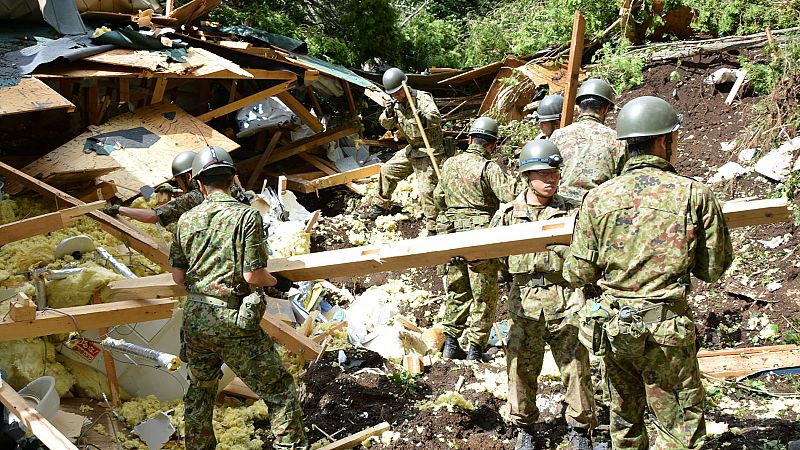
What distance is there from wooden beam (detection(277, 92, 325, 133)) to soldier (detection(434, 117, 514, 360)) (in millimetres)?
4534

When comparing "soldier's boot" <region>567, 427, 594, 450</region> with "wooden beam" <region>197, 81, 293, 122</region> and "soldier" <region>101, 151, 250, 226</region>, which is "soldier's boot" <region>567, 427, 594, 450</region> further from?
"wooden beam" <region>197, 81, 293, 122</region>

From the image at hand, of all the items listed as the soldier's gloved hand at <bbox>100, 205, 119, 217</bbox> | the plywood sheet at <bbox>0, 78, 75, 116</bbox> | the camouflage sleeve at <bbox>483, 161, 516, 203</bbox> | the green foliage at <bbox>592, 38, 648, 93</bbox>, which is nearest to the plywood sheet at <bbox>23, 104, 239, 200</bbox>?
the plywood sheet at <bbox>0, 78, 75, 116</bbox>

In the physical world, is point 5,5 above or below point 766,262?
above

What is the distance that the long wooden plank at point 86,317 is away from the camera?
15.2ft

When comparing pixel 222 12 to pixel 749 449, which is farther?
pixel 222 12

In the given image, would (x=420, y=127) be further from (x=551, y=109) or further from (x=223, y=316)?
(x=223, y=316)

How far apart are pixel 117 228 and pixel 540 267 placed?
Answer: 12.5 ft

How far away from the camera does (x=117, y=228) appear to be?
641 cm

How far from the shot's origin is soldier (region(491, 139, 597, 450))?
4.73 m

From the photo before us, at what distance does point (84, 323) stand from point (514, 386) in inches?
115

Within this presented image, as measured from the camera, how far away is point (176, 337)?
6.27 metres

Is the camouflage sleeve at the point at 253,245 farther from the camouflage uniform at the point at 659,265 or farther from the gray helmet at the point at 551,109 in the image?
the gray helmet at the point at 551,109

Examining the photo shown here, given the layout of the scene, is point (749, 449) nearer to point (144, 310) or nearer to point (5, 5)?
point (144, 310)

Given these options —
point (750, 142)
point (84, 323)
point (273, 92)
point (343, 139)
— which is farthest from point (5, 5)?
point (750, 142)
